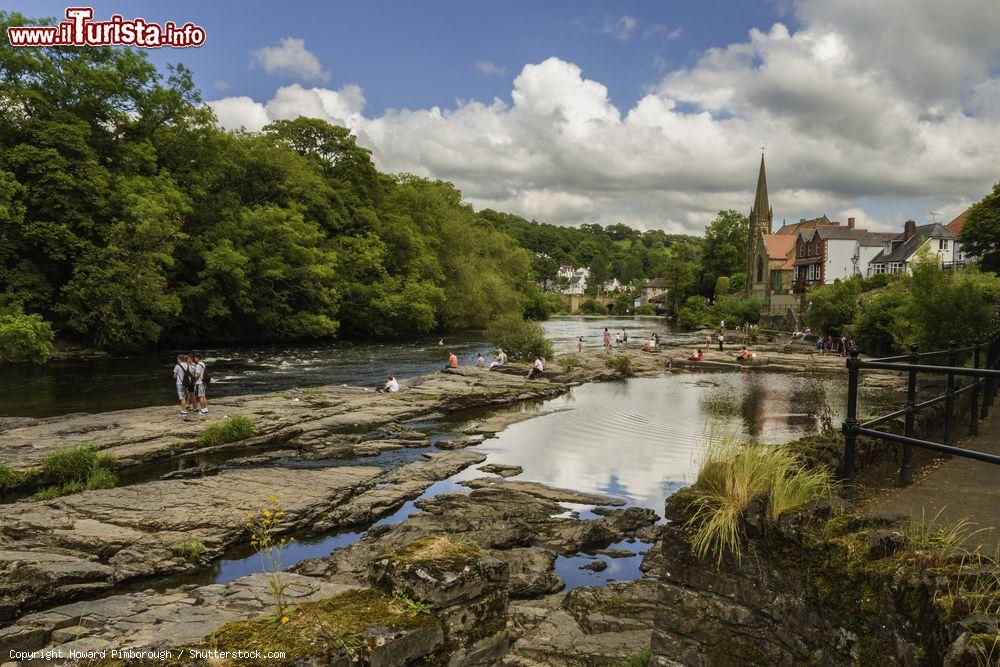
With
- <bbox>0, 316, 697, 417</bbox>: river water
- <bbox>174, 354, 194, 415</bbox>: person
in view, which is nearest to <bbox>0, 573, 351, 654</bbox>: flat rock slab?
<bbox>174, 354, 194, 415</bbox>: person

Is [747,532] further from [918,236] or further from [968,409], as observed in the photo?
[918,236]

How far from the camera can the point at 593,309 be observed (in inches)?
6029

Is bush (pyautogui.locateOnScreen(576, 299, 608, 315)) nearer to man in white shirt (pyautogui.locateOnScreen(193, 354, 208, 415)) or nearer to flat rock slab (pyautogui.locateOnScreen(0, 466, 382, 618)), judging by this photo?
man in white shirt (pyautogui.locateOnScreen(193, 354, 208, 415))

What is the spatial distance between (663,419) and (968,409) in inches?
569

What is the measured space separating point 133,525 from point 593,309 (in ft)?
480

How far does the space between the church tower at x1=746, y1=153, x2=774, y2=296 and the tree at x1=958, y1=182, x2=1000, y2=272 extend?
42862 mm

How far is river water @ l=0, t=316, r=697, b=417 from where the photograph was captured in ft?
75.7

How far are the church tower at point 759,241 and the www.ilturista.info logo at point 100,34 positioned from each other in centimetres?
8137

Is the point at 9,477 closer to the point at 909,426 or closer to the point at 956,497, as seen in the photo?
the point at 909,426

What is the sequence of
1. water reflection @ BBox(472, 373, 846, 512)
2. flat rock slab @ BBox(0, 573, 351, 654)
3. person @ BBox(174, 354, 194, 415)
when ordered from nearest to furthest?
flat rock slab @ BBox(0, 573, 351, 654) → water reflection @ BBox(472, 373, 846, 512) → person @ BBox(174, 354, 194, 415)

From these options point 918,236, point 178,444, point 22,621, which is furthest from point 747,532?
point 918,236

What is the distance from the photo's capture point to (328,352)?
43125 millimetres

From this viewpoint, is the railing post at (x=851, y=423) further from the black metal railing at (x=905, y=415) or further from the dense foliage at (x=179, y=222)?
the dense foliage at (x=179, y=222)

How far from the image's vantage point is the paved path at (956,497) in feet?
14.2
